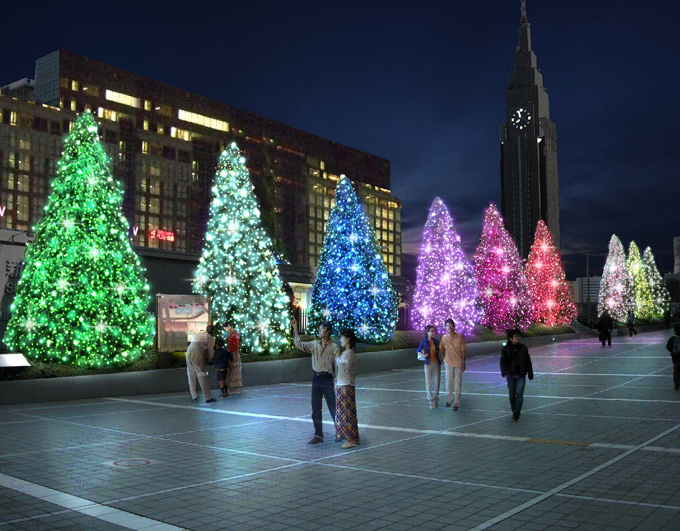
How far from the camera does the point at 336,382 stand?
32.5 feet

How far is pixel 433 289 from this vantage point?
3416 centimetres

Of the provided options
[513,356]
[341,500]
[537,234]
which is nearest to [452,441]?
[513,356]

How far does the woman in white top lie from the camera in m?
9.66

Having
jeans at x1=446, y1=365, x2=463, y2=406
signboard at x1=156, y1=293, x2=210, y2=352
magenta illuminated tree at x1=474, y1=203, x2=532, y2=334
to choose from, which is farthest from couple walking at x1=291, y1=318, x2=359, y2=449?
magenta illuminated tree at x1=474, y1=203, x2=532, y2=334

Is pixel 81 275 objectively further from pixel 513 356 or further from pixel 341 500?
pixel 341 500

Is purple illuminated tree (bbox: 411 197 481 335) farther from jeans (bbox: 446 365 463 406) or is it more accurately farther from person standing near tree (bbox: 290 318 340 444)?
person standing near tree (bbox: 290 318 340 444)

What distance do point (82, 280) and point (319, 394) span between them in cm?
952

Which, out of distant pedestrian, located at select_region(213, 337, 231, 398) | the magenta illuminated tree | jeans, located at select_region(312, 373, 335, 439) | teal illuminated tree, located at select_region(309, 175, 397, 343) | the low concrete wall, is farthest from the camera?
the magenta illuminated tree

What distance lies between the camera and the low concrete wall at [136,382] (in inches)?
601

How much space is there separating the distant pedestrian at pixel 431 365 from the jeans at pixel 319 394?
12.9 feet

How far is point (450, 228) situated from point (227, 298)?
16.4 m

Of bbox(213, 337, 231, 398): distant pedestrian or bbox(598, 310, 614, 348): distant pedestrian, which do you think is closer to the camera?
bbox(213, 337, 231, 398): distant pedestrian

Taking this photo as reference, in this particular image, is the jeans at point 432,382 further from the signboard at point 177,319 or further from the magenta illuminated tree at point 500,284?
the magenta illuminated tree at point 500,284

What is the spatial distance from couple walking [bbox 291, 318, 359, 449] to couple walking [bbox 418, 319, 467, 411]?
12.9 feet
